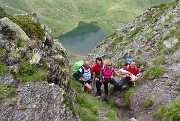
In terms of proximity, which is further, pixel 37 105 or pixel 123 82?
pixel 123 82

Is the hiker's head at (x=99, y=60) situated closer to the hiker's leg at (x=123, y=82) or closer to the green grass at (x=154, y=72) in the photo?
the hiker's leg at (x=123, y=82)

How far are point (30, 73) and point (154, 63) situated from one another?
14429 mm

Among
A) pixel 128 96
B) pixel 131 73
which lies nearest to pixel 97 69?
pixel 131 73

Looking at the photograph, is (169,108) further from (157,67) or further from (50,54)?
(50,54)

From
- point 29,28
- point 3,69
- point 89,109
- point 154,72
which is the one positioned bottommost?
point 89,109

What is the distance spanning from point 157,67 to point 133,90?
3.61 meters

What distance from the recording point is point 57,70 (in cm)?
1767

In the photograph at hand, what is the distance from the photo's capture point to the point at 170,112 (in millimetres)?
17984

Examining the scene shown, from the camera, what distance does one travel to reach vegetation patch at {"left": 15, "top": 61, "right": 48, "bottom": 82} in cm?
→ 1581

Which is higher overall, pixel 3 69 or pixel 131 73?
pixel 3 69

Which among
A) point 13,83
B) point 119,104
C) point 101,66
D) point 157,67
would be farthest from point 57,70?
point 157,67

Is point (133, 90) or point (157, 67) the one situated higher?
point (157, 67)

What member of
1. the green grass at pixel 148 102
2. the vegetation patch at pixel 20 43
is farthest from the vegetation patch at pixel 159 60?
the vegetation patch at pixel 20 43

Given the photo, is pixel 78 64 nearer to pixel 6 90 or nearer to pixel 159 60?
pixel 6 90
